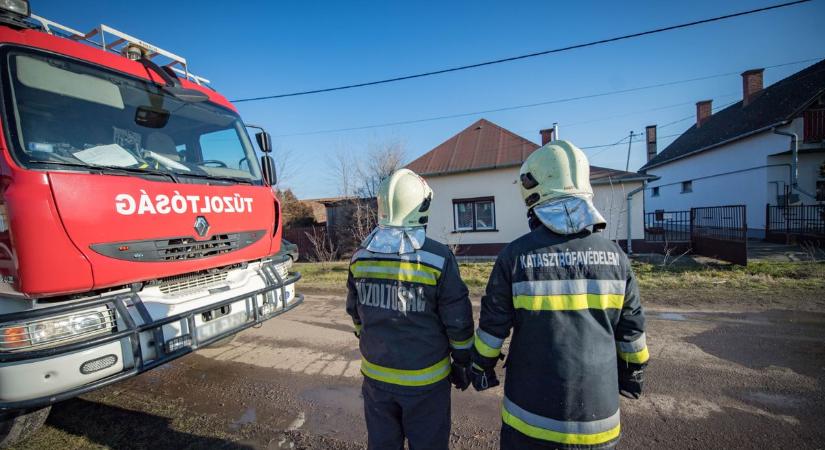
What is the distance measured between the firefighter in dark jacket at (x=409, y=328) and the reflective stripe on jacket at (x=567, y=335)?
1.18ft

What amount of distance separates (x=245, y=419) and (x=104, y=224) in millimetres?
1954

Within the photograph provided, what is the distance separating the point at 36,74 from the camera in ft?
8.89

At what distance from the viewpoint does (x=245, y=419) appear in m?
3.03

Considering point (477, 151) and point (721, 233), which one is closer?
point (721, 233)

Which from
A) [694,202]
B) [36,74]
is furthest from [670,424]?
[694,202]

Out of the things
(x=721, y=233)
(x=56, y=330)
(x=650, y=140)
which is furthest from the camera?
(x=650, y=140)

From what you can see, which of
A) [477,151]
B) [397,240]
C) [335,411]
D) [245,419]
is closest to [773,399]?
[397,240]

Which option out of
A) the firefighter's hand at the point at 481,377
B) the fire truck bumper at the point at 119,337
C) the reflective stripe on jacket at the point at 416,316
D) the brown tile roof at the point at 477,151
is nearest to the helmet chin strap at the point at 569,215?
the reflective stripe on jacket at the point at 416,316

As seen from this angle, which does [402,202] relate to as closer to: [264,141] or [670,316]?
[264,141]

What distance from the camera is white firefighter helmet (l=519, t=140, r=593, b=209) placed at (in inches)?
66.2

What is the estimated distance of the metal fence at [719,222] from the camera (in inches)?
390

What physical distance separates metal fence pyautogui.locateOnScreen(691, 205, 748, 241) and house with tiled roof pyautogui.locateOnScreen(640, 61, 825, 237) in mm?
1935

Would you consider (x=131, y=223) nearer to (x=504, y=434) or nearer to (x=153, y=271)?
(x=153, y=271)

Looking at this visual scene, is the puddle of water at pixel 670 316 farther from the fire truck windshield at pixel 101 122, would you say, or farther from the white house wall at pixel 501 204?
the white house wall at pixel 501 204
